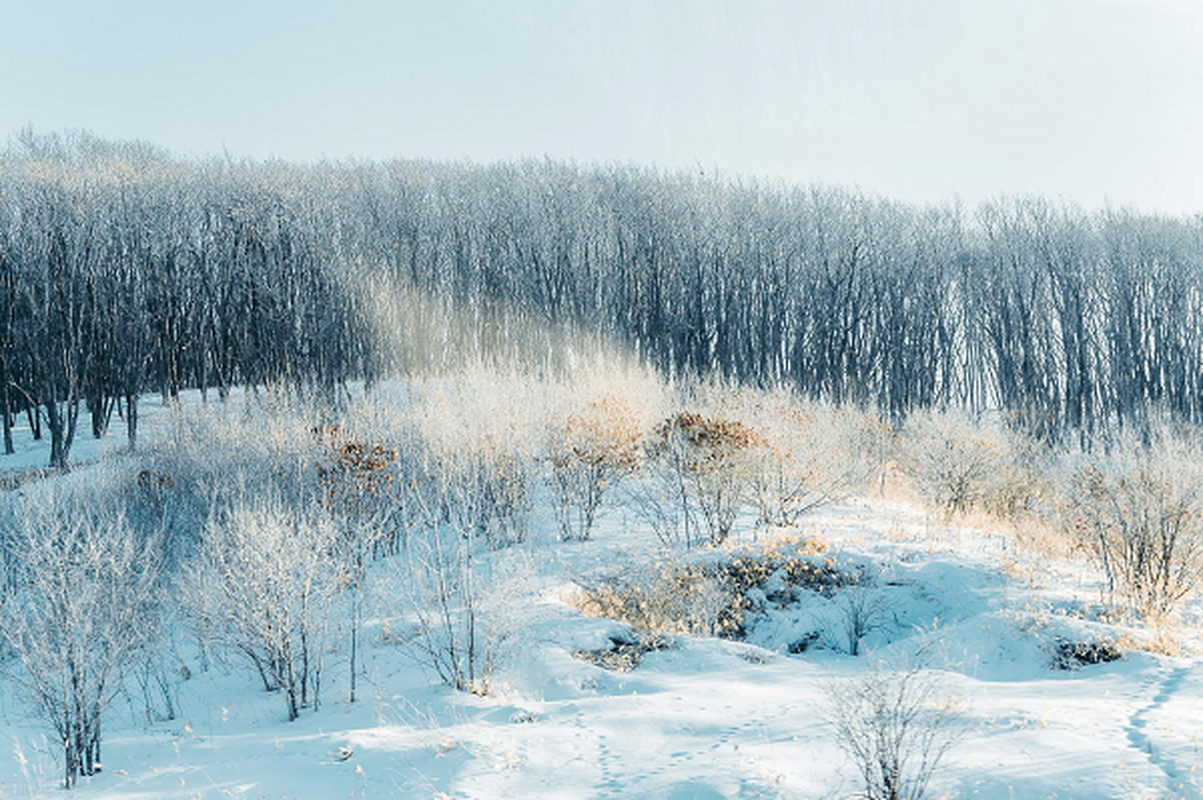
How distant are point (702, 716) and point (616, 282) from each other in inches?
1121

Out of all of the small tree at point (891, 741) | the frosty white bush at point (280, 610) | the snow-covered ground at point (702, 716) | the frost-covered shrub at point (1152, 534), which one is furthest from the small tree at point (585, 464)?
the small tree at point (891, 741)

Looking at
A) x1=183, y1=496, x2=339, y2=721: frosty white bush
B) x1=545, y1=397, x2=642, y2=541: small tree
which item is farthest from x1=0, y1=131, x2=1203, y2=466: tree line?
x1=183, y1=496, x2=339, y2=721: frosty white bush

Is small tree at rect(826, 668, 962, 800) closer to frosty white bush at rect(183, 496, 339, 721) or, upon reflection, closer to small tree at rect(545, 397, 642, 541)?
frosty white bush at rect(183, 496, 339, 721)

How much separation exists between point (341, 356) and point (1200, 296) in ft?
122

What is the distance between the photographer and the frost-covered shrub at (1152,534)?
9434 mm

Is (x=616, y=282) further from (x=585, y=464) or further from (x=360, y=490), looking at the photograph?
(x=360, y=490)

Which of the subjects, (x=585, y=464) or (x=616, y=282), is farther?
(x=616, y=282)

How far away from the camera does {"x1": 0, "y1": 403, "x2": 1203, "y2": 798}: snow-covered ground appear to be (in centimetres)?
549

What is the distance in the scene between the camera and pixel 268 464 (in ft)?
49.7

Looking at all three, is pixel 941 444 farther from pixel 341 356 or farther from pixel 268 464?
pixel 341 356

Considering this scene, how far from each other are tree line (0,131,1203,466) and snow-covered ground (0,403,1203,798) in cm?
1932

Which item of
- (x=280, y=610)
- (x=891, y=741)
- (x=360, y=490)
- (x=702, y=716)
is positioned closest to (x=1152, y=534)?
(x=891, y=741)

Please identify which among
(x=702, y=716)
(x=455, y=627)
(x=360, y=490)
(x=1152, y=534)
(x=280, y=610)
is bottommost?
(x=702, y=716)

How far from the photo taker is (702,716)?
6680 mm
